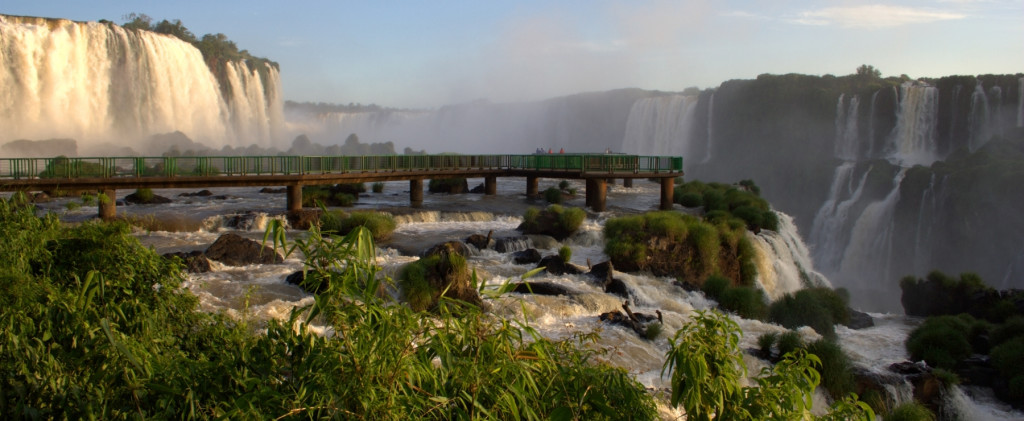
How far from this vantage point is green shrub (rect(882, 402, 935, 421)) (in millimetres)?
9930

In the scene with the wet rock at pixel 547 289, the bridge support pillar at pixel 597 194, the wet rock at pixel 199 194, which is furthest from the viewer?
the wet rock at pixel 199 194

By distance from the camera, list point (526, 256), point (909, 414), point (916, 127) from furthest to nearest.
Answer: point (916, 127) < point (526, 256) < point (909, 414)

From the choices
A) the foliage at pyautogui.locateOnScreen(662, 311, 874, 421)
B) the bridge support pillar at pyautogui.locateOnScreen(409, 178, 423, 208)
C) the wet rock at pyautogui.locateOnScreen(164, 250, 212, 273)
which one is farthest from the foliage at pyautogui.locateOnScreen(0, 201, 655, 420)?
the bridge support pillar at pyautogui.locateOnScreen(409, 178, 423, 208)

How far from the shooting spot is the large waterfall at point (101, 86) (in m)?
37.3

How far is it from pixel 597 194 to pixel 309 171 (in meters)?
10.2

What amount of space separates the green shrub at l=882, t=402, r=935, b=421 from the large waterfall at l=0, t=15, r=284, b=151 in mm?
41368

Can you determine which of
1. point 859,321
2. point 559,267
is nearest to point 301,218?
point 559,267

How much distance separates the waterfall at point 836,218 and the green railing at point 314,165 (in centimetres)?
1352

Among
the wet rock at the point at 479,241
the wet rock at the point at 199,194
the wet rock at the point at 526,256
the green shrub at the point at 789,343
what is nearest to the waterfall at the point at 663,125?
the wet rock at the point at 199,194

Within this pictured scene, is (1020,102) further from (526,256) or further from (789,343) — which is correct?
(789,343)

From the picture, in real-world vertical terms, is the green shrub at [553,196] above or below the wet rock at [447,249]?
above

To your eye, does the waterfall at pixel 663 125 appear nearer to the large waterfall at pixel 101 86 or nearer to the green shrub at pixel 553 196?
the green shrub at pixel 553 196

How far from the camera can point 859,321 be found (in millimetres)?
16828

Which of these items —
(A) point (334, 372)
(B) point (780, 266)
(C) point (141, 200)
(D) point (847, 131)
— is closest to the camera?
(A) point (334, 372)
